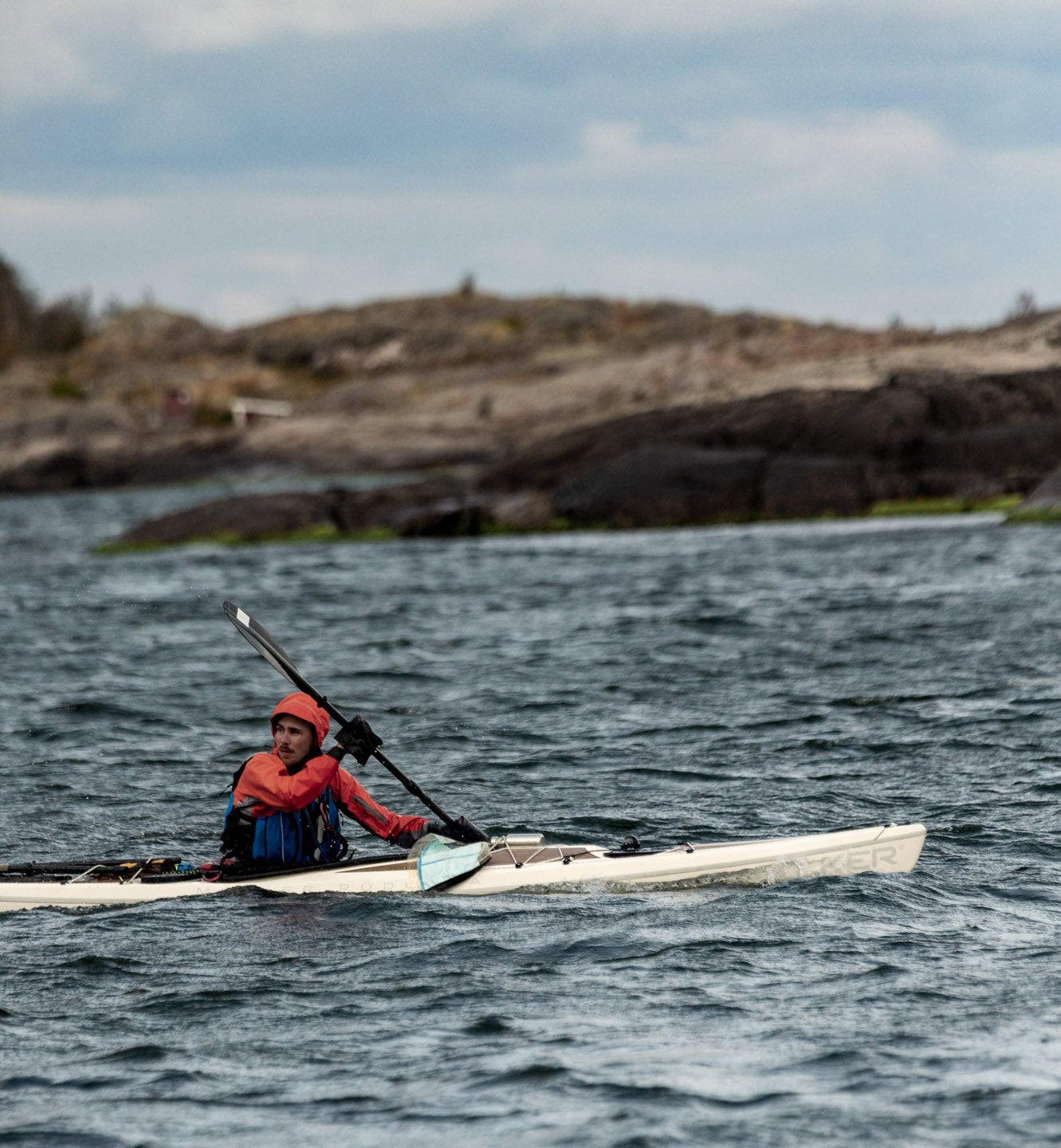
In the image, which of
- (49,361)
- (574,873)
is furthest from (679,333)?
(574,873)

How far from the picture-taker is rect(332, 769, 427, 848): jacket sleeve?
9.01 metres

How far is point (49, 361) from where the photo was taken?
10219 centimetres

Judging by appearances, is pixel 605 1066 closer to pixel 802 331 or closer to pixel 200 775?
pixel 200 775

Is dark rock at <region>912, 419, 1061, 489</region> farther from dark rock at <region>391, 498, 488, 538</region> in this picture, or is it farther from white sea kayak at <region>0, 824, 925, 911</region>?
white sea kayak at <region>0, 824, 925, 911</region>

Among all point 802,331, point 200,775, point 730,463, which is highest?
point 802,331

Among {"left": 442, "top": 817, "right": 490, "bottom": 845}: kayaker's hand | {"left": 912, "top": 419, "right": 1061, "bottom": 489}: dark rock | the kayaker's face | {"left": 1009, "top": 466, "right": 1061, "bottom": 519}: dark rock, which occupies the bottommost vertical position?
{"left": 442, "top": 817, "right": 490, "bottom": 845}: kayaker's hand

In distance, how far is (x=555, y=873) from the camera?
28.9 feet

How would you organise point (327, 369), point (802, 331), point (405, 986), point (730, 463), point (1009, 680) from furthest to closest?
point (327, 369), point (802, 331), point (730, 463), point (1009, 680), point (405, 986)

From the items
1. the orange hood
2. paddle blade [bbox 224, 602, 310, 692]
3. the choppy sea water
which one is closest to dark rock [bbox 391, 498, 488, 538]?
the choppy sea water

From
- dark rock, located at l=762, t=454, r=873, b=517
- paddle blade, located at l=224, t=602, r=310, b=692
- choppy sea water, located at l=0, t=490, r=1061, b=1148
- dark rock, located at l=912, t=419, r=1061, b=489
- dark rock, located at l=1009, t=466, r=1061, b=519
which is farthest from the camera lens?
dark rock, located at l=912, t=419, r=1061, b=489

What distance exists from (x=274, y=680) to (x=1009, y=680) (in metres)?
7.81

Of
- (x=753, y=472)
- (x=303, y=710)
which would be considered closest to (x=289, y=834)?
(x=303, y=710)

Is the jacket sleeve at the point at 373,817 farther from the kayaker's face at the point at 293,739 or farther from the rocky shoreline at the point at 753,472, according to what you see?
the rocky shoreline at the point at 753,472

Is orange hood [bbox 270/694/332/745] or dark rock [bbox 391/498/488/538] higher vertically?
dark rock [bbox 391/498/488/538]
